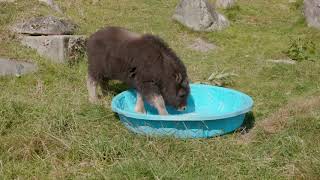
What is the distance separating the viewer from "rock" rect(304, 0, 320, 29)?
46.2 ft

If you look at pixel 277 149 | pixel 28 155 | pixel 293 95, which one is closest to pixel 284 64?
pixel 293 95

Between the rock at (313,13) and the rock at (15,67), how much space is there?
771 cm

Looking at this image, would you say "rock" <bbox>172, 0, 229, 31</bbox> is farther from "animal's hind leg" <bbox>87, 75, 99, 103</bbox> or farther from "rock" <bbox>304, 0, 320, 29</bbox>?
"animal's hind leg" <bbox>87, 75, 99, 103</bbox>

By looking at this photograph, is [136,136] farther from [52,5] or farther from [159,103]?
[52,5]

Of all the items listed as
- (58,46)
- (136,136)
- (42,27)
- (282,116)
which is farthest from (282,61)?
(136,136)

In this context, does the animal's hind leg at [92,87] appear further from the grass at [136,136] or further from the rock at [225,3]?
the rock at [225,3]

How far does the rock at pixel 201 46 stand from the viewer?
40.6ft

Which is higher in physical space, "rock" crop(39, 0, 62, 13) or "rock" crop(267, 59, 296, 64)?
"rock" crop(39, 0, 62, 13)

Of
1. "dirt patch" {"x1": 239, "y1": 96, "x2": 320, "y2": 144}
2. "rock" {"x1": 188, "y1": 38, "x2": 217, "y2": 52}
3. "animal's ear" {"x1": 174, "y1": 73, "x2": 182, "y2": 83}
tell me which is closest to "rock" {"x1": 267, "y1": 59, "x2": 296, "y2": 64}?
"rock" {"x1": 188, "y1": 38, "x2": 217, "y2": 52}

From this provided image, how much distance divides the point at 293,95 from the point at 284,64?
1985 mm

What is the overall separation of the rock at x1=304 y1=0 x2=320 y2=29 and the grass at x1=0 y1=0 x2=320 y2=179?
9.28 ft

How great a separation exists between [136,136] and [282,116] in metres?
2.13

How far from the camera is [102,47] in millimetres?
8281

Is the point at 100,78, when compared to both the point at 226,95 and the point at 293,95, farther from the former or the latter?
the point at 293,95
